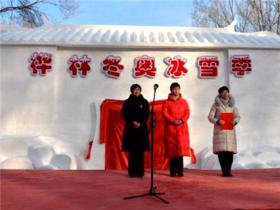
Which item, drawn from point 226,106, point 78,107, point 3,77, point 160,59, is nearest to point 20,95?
point 3,77

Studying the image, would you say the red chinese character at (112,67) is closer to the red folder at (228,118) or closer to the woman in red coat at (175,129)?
the woman in red coat at (175,129)

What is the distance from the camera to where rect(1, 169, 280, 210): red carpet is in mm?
4219

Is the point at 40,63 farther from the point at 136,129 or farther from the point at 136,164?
the point at 136,164

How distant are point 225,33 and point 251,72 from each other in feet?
5.37

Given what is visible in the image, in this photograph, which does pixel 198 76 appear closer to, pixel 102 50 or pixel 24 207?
pixel 102 50

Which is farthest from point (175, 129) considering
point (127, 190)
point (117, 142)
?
point (117, 142)

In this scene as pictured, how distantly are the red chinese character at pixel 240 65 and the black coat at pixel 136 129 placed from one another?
362 cm

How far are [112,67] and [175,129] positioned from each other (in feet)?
11.0

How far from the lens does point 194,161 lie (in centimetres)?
865

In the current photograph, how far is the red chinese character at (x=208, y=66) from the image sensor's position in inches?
356

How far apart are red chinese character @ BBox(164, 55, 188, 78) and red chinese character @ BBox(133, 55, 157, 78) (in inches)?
11.5

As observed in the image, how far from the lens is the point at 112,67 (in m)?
8.99

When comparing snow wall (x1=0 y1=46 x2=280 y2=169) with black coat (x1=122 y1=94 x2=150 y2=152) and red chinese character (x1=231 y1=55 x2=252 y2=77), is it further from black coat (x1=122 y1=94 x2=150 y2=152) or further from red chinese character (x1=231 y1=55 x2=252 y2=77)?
black coat (x1=122 y1=94 x2=150 y2=152)

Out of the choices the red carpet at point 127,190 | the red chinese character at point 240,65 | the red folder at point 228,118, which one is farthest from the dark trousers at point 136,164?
the red chinese character at point 240,65
